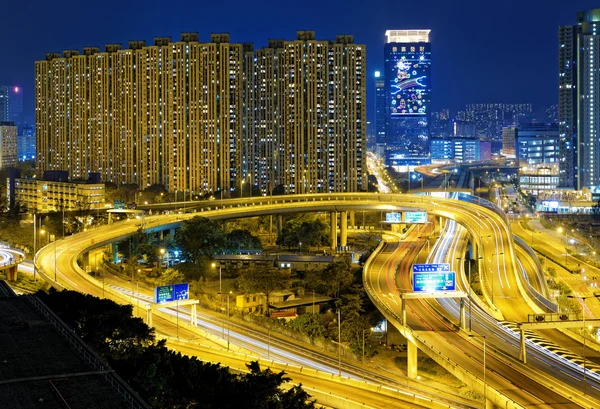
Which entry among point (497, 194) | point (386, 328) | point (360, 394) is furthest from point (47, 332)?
point (497, 194)

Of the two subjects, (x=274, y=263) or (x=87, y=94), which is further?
(x=87, y=94)

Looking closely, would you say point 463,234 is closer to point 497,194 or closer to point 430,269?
point 430,269

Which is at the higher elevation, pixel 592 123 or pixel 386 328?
pixel 592 123

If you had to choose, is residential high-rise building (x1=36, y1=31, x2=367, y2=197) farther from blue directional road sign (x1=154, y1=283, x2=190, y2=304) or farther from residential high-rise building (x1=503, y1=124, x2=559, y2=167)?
residential high-rise building (x1=503, y1=124, x2=559, y2=167)

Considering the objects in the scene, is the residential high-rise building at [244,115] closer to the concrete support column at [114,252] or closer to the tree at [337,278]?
the concrete support column at [114,252]

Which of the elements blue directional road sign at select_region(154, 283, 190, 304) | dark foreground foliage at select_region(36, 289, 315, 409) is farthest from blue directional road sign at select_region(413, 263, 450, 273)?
dark foreground foliage at select_region(36, 289, 315, 409)

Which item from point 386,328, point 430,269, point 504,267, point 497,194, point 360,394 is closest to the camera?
point 360,394
